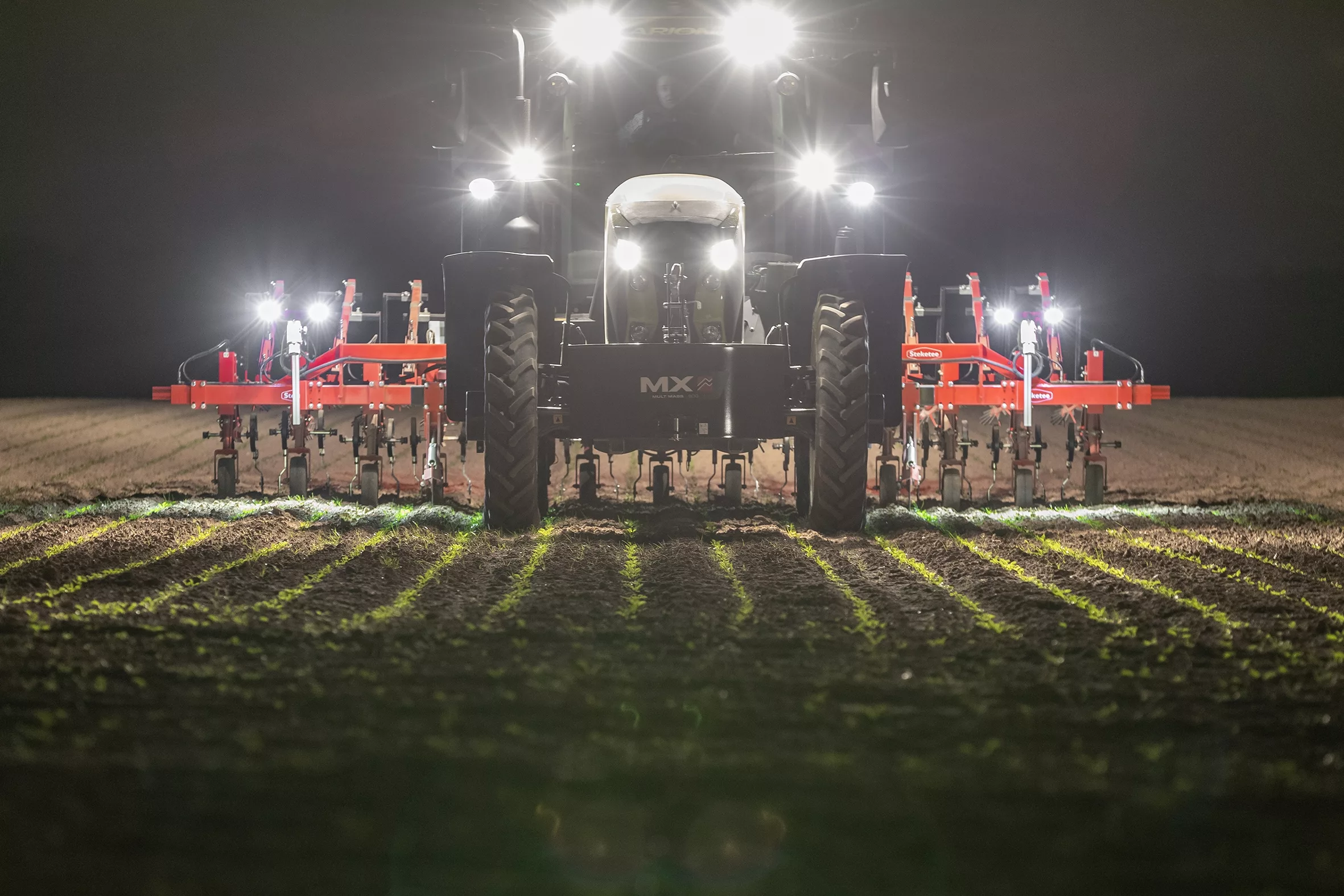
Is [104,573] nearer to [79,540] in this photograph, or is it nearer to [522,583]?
[79,540]

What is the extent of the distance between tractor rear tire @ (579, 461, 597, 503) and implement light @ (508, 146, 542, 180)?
7.13 feet

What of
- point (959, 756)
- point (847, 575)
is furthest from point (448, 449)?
point (959, 756)

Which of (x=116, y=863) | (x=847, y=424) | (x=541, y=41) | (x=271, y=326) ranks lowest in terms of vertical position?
(x=116, y=863)

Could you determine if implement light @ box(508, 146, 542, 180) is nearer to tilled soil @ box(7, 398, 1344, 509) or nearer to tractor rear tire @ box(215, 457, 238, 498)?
tilled soil @ box(7, 398, 1344, 509)

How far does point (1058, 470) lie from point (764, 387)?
6965 millimetres

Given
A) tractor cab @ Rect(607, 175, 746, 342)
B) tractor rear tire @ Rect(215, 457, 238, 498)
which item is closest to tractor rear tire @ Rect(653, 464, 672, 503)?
tractor cab @ Rect(607, 175, 746, 342)

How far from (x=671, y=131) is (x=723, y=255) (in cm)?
106

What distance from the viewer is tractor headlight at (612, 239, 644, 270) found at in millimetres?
7785

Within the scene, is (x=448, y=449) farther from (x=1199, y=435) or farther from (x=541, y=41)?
(x=1199, y=435)

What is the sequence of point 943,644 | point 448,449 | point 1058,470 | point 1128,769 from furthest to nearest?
point 448,449
point 1058,470
point 943,644
point 1128,769

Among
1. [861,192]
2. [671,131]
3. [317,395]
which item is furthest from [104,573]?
[861,192]

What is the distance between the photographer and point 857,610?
16.0 ft

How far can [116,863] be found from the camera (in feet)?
7.54

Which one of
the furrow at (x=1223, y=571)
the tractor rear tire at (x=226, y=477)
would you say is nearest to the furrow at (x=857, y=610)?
the furrow at (x=1223, y=571)
